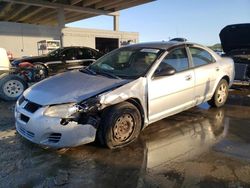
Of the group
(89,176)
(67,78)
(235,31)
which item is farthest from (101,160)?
(235,31)

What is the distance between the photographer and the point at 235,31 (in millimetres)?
8914

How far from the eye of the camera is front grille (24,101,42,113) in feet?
13.0

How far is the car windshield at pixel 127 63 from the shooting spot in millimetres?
4730

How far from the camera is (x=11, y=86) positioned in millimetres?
7941

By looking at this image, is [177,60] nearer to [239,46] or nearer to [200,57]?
[200,57]

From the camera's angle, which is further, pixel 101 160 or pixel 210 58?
pixel 210 58

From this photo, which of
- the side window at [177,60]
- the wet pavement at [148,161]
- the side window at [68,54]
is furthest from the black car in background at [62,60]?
the side window at [177,60]

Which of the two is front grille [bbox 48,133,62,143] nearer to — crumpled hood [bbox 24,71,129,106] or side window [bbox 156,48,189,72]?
crumpled hood [bbox 24,71,129,106]

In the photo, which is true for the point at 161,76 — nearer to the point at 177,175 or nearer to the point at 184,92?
the point at 184,92

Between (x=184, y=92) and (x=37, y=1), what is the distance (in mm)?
21093

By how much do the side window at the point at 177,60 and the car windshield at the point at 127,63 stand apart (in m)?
0.18

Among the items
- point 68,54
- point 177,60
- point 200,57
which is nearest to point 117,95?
point 177,60

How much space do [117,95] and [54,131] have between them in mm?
1016

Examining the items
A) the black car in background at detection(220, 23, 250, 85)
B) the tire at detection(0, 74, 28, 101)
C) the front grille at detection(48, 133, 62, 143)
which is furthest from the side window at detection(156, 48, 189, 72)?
the tire at detection(0, 74, 28, 101)
